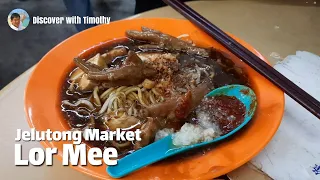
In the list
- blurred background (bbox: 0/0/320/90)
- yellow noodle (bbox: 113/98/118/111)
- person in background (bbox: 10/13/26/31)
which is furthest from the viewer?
blurred background (bbox: 0/0/320/90)

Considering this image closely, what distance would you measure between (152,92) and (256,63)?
34cm

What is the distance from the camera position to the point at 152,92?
126 centimetres

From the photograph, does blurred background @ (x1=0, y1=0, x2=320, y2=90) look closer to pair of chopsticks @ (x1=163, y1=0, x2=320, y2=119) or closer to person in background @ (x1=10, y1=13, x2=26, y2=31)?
person in background @ (x1=10, y1=13, x2=26, y2=31)

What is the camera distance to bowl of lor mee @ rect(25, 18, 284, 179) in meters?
1.01

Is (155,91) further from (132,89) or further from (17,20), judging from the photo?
(17,20)

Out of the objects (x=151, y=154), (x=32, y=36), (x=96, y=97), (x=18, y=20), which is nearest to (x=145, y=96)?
(x=96, y=97)

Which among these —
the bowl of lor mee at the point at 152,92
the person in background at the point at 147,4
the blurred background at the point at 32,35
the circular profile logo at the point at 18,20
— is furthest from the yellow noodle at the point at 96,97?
the blurred background at the point at 32,35

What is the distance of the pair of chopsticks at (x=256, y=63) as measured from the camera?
1061 mm

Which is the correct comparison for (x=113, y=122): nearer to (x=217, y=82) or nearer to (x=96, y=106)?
(x=96, y=106)

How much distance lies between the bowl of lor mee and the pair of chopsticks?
3 cm

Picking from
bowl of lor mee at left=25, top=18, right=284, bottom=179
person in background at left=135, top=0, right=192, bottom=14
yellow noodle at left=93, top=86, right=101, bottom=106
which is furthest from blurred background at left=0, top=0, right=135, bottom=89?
yellow noodle at left=93, top=86, right=101, bottom=106

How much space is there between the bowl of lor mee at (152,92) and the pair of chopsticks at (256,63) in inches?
1.3

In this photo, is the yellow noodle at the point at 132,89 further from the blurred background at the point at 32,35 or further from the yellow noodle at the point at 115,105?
the blurred background at the point at 32,35

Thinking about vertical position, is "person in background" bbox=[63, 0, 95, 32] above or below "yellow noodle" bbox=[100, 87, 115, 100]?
above
